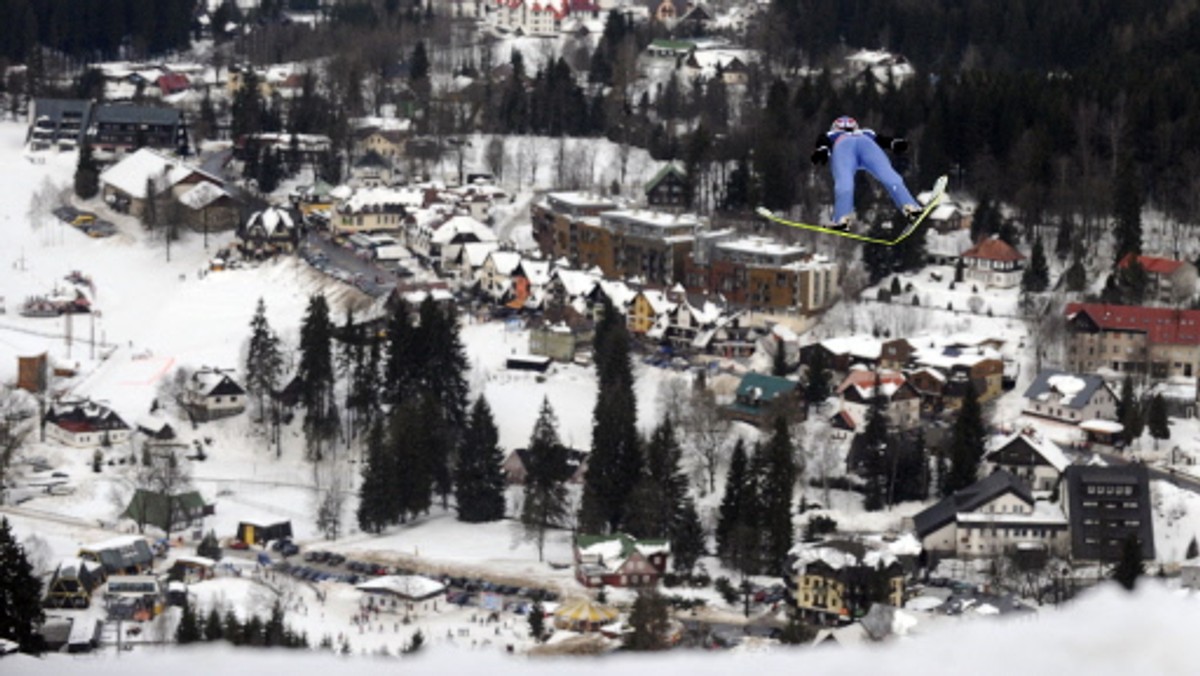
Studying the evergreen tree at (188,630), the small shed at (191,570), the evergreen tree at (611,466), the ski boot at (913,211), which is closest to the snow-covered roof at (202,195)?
the evergreen tree at (611,466)

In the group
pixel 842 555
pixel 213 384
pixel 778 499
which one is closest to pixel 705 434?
pixel 778 499

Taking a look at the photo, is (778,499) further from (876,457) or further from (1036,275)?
(1036,275)

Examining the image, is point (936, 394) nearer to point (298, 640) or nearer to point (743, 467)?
point (743, 467)

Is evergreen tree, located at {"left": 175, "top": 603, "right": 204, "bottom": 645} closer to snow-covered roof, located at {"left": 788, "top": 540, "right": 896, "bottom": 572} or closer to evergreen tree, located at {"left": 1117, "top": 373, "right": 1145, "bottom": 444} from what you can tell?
snow-covered roof, located at {"left": 788, "top": 540, "right": 896, "bottom": 572}

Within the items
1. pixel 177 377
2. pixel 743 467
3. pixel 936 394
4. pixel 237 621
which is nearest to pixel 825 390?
pixel 936 394

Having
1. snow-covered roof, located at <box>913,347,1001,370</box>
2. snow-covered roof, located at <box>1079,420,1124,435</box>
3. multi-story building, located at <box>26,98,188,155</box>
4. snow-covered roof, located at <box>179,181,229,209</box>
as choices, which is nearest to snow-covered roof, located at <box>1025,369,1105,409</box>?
snow-covered roof, located at <box>1079,420,1124,435</box>

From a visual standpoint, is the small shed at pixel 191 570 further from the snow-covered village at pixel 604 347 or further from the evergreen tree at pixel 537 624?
the evergreen tree at pixel 537 624
